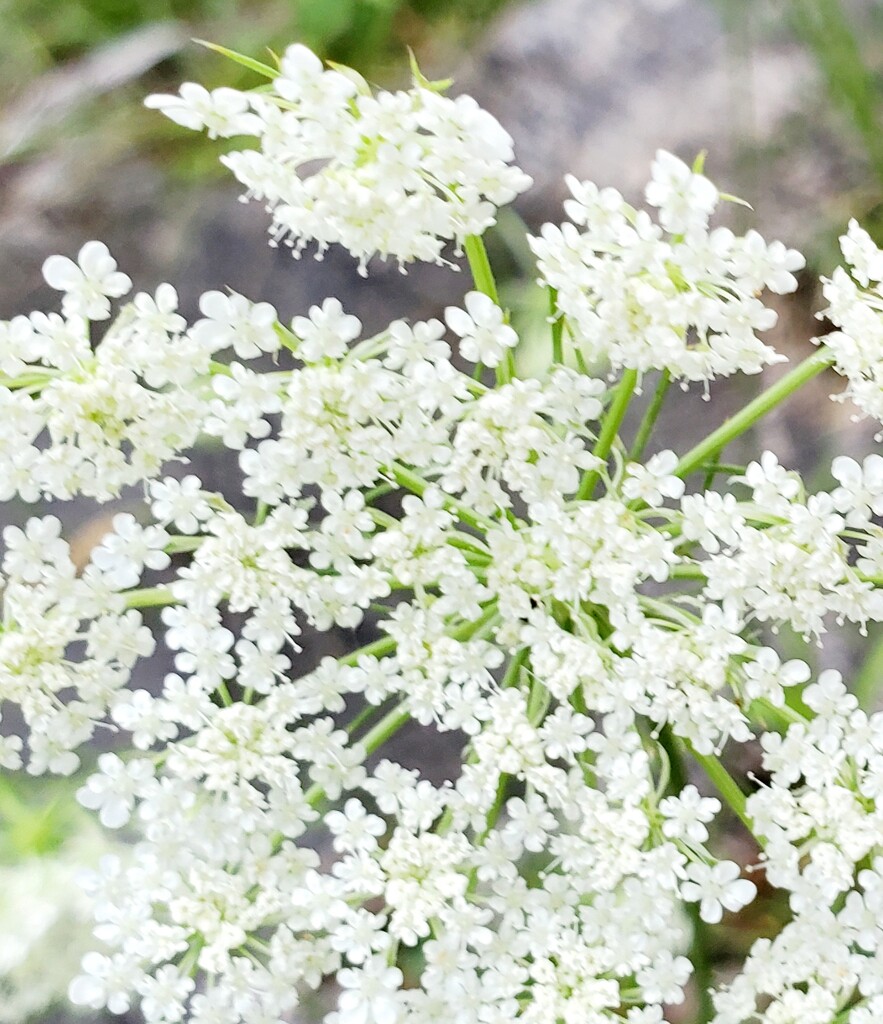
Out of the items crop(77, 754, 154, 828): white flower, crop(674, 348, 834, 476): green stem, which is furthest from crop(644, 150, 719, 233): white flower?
crop(77, 754, 154, 828): white flower

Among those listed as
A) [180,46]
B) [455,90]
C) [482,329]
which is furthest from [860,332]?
[180,46]

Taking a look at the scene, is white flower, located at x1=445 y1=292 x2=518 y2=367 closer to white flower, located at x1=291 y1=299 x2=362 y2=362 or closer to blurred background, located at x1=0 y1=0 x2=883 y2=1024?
white flower, located at x1=291 y1=299 x2=362 y2=362

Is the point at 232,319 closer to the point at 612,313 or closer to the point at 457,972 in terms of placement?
the point at 612,313

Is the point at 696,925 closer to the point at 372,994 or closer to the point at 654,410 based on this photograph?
the point at 372,994

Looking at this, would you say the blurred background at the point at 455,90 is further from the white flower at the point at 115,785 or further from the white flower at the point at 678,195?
the white flower at the point at 678,195

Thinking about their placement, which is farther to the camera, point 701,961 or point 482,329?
point 701,961
